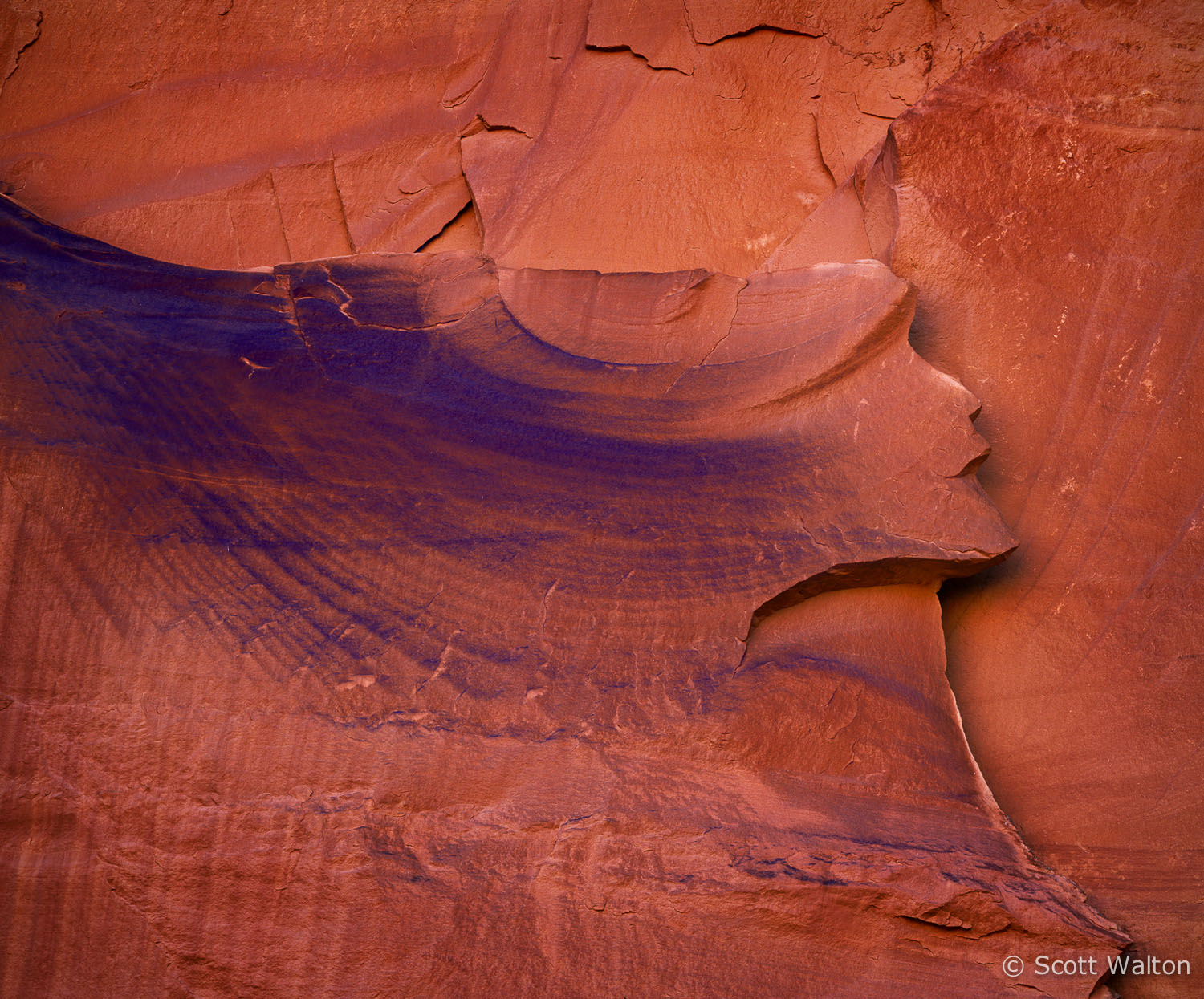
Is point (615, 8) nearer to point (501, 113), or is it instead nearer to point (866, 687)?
point (501, 113)

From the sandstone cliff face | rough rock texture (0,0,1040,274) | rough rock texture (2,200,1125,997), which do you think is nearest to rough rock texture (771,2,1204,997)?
the sandstone cliff face

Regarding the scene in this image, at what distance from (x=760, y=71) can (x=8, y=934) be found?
294 cm

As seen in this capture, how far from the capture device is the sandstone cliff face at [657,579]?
5.52 feet

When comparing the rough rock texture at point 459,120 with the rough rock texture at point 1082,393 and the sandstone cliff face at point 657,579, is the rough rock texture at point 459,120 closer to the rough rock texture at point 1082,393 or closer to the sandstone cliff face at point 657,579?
the sandstone cliff face at point 657,579

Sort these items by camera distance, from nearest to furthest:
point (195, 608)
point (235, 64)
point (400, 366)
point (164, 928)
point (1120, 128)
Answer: point (164, 928) → point (195, 608) → point (400, 366) → point (1120, 128) → point (235, 64)

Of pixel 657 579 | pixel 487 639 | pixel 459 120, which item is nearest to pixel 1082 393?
pixel 657 579

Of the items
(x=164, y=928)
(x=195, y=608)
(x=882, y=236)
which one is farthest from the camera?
(x=882, y=236)

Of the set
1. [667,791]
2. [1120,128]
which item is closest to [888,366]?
[1120,128]

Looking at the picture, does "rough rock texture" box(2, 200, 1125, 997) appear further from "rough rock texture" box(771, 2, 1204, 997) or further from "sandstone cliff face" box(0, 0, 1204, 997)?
"rough rock texture" box(771, 2, 1204, 997)

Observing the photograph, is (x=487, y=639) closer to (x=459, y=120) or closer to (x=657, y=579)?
(x=657, y=579)

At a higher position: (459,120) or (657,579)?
(459,120)

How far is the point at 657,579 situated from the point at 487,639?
380mm

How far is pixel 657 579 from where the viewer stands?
1.95 meters

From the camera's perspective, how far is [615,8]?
291cm
